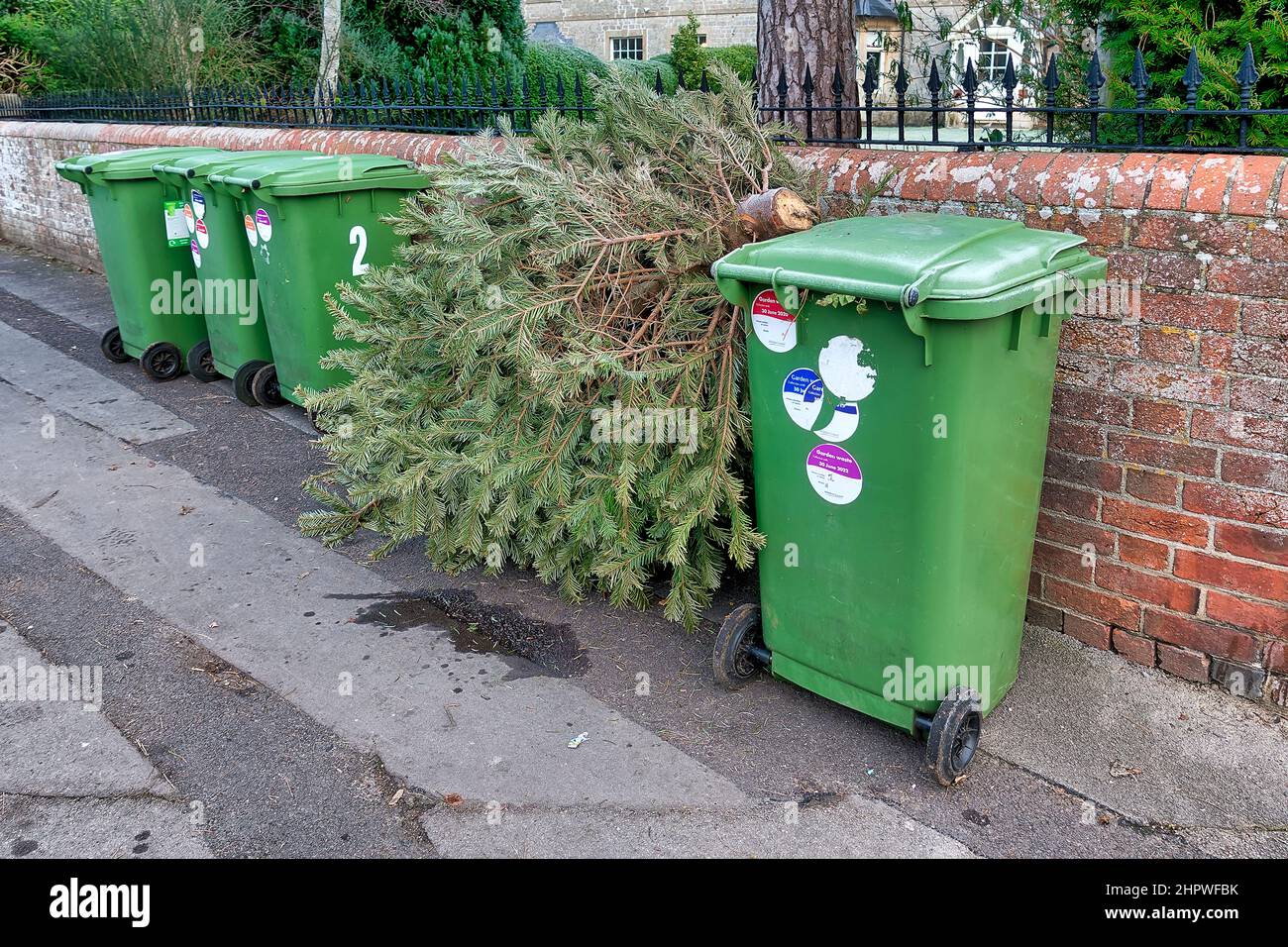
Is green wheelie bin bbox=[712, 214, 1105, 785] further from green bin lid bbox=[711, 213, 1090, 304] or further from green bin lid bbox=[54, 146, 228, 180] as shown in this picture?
green bin lid bbox=[54, 146, 228, 180]

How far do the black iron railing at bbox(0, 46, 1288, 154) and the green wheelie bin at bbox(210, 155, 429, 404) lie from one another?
0.89m

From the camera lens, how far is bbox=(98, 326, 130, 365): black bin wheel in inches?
309

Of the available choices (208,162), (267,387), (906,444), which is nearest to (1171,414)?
(906,444)

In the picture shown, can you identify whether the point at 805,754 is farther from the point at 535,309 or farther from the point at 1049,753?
the point at 535,309

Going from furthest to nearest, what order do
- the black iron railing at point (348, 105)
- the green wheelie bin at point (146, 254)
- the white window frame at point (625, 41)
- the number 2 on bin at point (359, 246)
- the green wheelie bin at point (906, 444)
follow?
the white window frame at point (625, 41), the green wheelie bin at point (146, 254), the black iron railing at point (348, 105), the number 2 on bin at point (359, 246), the green wheelie bin at point (906, 444)

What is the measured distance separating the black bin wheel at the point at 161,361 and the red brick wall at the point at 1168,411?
17.3 feet

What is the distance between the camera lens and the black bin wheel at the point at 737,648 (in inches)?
143

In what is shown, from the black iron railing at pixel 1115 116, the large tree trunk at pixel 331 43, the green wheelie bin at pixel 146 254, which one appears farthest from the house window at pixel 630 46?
the black iron railing at pixel 1115 116

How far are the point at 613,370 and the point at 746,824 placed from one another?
1524 mm

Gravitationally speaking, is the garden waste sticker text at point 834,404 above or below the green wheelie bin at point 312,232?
below

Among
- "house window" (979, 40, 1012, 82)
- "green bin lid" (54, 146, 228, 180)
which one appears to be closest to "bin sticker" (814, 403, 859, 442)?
"house window" (979, 40, 1012, 82)

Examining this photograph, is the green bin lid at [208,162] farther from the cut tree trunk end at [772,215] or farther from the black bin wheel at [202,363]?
the cut tree trunk end at [772,215]

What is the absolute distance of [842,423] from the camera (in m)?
3.11
